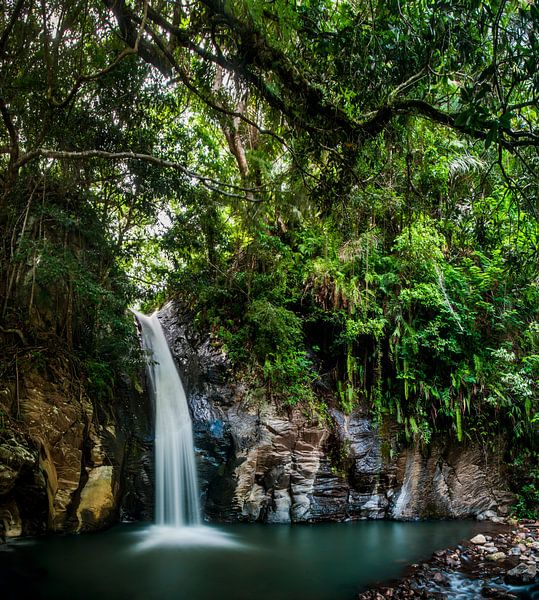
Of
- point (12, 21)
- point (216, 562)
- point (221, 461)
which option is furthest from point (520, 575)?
point (12, 21)

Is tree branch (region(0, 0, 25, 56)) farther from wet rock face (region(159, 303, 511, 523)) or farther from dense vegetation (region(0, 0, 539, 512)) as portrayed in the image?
wet rock face (region(159, 303, 511, 523))

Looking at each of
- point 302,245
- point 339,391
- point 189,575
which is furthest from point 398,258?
point 189,575

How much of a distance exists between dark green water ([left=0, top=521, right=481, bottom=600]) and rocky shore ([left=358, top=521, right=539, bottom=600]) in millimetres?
309

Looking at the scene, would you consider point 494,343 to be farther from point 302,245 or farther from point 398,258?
point 302,245

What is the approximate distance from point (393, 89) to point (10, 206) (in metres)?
4.94

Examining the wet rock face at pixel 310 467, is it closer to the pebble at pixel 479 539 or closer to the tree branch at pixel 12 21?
the pebble at pixel 479 539

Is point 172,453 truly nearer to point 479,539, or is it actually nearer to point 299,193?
point 479,539

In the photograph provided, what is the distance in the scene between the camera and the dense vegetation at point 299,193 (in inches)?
152

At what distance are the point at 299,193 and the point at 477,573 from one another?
4.94m

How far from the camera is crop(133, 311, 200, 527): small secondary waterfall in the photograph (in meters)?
7.39

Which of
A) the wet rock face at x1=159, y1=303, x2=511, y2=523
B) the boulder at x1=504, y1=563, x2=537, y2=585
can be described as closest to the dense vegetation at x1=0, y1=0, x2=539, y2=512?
the wet rock face at x1=159, y1=303, x2=511, y2=523

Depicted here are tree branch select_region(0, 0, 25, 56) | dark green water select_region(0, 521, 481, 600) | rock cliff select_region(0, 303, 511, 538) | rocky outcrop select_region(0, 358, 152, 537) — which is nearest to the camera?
tree branch select_region(0, 0, 25, 56)

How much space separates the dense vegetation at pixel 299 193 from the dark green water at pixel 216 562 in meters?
1.87

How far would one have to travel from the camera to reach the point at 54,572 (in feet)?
16.3
